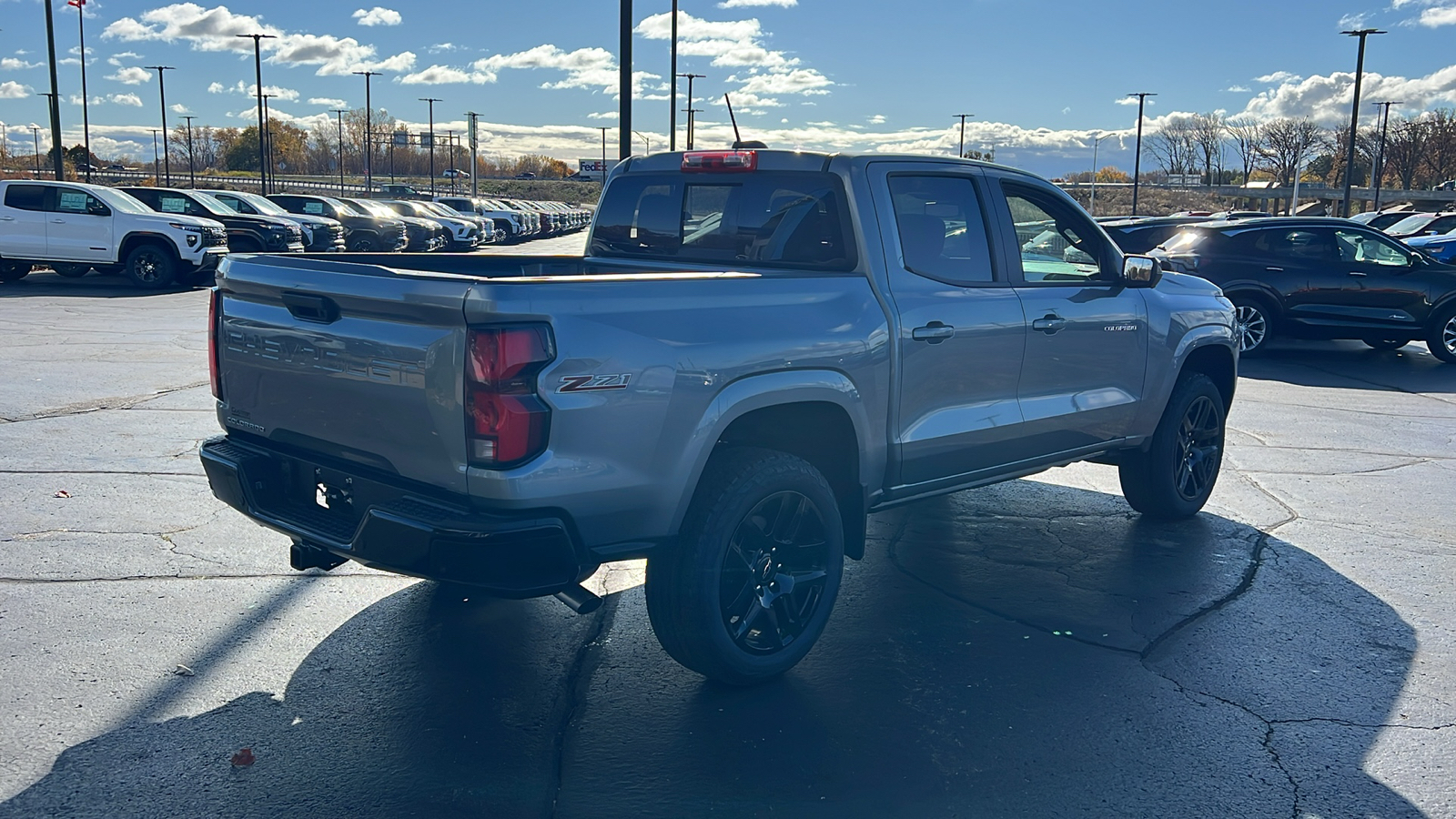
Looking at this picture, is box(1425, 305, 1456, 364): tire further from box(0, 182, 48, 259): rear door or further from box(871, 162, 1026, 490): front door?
box(0, 182, 48, 259): rear door

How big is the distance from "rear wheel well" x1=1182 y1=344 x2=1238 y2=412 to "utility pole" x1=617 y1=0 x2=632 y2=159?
8788 millimetres

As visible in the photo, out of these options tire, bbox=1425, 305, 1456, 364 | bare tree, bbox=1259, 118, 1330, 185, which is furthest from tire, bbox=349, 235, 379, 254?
bare tree, bbox=1259, 118, 1330, 185

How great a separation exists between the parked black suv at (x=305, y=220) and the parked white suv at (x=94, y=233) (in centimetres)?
322

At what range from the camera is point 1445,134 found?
263 ft

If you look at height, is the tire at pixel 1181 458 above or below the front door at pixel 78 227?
below

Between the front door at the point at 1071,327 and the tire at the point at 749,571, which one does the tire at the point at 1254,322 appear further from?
the tire at the point at 749,571

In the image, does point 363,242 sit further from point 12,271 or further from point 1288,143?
point 1288,143

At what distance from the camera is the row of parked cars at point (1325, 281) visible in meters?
13.7

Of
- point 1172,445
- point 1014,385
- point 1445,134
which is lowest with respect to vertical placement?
point 1172,445

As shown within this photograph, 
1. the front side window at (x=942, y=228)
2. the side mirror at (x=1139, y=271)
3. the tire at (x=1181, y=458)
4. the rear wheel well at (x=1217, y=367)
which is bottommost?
the tire at (x=1181, y=458)

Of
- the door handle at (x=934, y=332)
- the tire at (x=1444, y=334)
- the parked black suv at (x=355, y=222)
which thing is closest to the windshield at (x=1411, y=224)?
the tire at (x=1444, y=334)

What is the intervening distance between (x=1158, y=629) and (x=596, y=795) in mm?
2658

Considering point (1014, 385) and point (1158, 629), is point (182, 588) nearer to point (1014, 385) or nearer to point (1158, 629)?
Result: point (1014, 385)

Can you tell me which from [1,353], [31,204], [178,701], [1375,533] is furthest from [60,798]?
[31,204]
